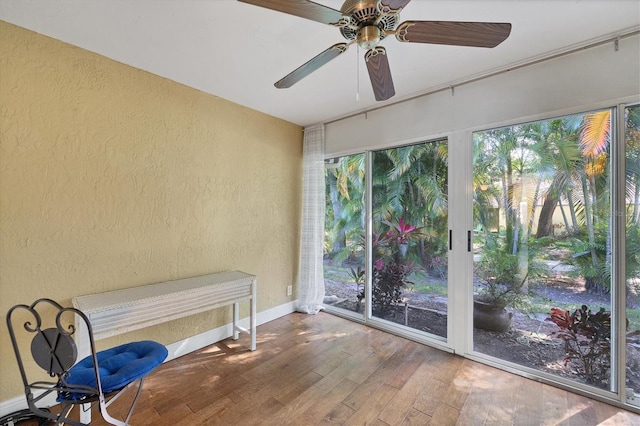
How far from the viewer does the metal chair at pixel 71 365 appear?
1168 mm

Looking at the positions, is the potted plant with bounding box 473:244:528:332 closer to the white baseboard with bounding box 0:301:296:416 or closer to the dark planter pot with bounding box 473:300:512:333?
the dark planter pot with bounding box 473:300:512:333

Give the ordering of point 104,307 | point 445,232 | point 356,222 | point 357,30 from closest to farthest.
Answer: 1. point 357,30
2. point 104,307
3. point 445,232
4. point 356,222

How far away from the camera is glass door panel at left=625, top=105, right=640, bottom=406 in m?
1.73

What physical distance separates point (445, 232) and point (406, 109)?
4.15 ft

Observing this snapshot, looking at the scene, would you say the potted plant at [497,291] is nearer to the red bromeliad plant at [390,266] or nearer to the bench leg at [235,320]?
the red bromeliad plant at [390,266]

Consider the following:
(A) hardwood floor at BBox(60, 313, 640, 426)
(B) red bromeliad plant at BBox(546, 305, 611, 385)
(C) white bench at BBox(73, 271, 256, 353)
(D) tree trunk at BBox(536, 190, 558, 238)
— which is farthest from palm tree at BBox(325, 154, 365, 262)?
(B) red bromeliad plant at BBox(546, 305, 611, 385)

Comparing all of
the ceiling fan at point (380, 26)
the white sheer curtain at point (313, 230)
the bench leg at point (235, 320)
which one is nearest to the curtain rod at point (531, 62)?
the white sheer curtain at point (313, 230)

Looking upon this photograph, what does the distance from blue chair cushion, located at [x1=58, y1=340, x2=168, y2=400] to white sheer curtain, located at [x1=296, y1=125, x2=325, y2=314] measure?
188cm

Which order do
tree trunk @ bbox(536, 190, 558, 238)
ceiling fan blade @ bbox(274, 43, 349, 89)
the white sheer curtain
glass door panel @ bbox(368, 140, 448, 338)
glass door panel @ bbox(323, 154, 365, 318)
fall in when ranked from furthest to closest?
the white sheer curtain, glass door panel @ bbox(323, 154, 365, 318), glass door panel @ bbox(368, 140, 448, 338), tree trunk @ bbox(536, 190, 558, 238), ceiling fan blade @ bbox(274, 43, 349, 89)

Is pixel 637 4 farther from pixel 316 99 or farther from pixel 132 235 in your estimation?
pixel 132 235

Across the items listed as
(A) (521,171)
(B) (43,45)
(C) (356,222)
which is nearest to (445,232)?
(A) (521,171)

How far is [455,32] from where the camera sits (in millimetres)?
1186

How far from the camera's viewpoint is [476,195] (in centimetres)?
231

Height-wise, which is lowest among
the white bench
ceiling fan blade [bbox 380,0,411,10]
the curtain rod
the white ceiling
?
the white bench
